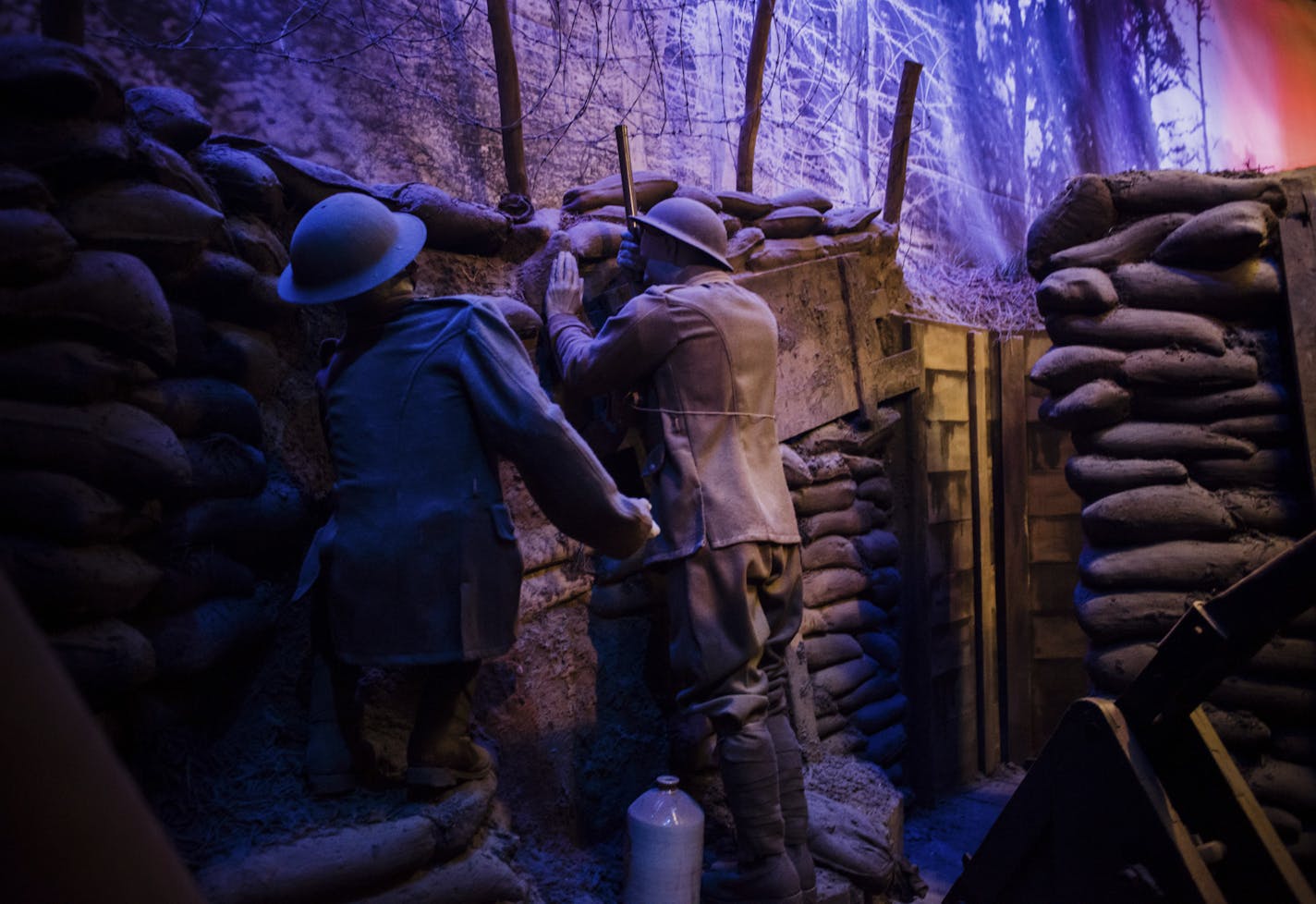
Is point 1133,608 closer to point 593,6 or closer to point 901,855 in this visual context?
point 901,855

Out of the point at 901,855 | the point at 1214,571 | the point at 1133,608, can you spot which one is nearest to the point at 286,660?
the point at 901,855

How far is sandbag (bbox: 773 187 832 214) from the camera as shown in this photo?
4.25 metres

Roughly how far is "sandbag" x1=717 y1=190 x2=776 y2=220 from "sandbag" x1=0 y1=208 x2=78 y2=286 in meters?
2.69

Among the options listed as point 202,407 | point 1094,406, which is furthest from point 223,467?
point 1094,406

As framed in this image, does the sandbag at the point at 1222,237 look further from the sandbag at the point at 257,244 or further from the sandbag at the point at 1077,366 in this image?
the sandbag at the point at 257,244

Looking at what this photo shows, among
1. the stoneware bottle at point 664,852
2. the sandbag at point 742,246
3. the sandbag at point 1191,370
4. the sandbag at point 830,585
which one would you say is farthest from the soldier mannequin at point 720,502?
the sandbag at point 1191,370

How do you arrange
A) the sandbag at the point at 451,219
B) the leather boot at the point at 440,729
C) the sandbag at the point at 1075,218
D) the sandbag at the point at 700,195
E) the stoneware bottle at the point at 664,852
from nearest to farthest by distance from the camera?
the leather boot at the point at 440,729 < the stoneware bottle at the point at 664,852 < the sandbag at the point at 451,219 < the sandbag at the point at 1075,218 < the sandbag at the point at 700,195

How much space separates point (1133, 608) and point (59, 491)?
10.4 ft

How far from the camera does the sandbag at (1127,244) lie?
346 cm

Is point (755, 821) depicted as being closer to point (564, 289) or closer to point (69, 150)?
point (564, 289)

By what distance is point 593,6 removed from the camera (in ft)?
16.3

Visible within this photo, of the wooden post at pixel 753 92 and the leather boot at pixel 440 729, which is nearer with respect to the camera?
the leather boot at pixel 440 729

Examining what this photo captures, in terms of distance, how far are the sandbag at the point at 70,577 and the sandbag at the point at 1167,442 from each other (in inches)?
123

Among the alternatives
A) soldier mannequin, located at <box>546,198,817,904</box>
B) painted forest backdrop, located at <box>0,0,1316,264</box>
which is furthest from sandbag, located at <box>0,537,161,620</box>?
painted forest backdrop, located at <box>0,0,1316,264</box>
